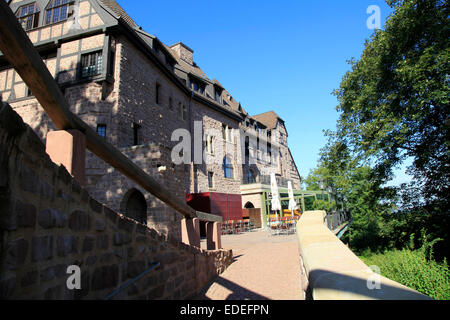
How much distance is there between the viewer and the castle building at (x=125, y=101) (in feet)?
33.2

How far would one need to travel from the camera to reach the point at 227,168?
22516 millimetres

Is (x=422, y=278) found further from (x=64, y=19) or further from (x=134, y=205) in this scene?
(x=64, y=19)

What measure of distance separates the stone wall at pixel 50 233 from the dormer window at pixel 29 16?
52.6 ft

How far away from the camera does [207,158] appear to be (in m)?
19.8

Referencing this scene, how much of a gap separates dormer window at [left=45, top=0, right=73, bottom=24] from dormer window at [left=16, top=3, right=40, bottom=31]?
0.81 m

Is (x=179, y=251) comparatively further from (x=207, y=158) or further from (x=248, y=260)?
(x=207, y=158)

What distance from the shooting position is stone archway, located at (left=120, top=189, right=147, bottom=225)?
1007cm

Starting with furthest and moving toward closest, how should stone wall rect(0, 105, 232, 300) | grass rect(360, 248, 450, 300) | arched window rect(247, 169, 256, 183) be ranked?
arched window rect(247, 169, 256, 183)
grass rect(360, 248, 450, 300)
stone wall rect(0, 105, 232, 300)

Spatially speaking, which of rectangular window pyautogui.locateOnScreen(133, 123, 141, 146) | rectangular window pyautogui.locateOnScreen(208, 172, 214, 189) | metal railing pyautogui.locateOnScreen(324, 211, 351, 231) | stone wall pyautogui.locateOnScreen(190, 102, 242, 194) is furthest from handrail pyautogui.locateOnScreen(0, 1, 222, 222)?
rectangular window pyautogui.locateOnScreen(208, 172, 214, 189)

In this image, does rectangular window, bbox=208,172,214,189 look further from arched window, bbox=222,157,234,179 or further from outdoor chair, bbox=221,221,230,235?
outdoor chair, bbox=221,221,230,235

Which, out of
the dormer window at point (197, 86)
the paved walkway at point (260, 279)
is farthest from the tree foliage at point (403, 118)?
the dormer window at point (197, 86)

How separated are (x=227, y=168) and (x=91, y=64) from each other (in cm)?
1315

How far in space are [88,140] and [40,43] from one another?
45.8 feet
